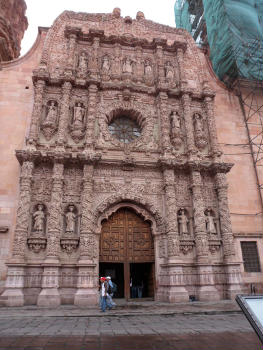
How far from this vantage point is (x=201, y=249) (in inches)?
475

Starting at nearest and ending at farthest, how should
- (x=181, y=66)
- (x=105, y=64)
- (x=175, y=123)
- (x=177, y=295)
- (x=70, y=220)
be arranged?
(x=177, y=295), (x=70, y=220), (x=175, y=123), (x=105, y=64), (x=181, y=66)

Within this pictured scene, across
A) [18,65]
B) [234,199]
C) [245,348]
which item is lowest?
[245,348]

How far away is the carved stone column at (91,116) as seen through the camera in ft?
42.4

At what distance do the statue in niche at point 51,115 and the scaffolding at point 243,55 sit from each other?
10649 millimetres

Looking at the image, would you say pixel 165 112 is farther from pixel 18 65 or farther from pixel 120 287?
pixel 120 287

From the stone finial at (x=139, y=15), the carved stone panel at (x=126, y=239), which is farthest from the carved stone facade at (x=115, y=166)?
the stone finial at (x=139, y=15)

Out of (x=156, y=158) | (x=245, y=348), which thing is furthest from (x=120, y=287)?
(x=245, y=348)

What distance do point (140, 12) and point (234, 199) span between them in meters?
13.4

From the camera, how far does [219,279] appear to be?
12.1m

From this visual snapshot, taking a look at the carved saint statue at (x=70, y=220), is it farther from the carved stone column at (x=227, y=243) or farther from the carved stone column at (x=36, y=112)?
the carved stone column at (x=227, y=243)

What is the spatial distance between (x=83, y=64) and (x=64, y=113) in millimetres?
3485

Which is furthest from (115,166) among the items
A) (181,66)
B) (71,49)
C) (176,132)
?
(181,66)

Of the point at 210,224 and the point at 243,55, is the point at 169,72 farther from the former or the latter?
the point at 210,224

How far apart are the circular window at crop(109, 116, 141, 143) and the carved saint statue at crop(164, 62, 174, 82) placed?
3407 millimetres
